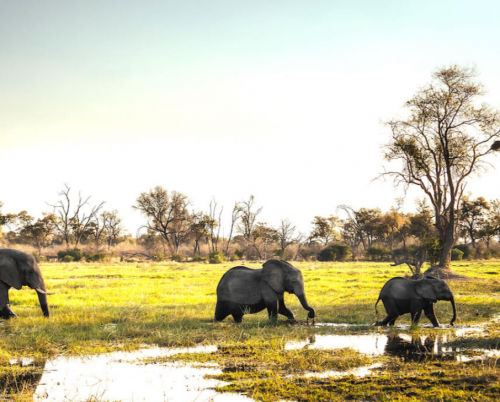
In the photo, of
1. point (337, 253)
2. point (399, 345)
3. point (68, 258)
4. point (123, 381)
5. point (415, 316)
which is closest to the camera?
point (123, 381)

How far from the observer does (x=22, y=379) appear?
605 cm

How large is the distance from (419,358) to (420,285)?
11.5 ft

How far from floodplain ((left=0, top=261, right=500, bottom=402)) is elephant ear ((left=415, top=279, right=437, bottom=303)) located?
661 millimetres

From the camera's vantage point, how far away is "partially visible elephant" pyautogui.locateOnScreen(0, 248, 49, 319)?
11.0 m

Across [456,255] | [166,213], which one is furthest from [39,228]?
[456,255]

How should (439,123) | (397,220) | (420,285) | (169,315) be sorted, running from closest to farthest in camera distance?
(420,285) → (169,315) → (439,123) → (397,220)

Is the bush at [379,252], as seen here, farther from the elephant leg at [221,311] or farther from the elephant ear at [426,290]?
the elephant leg at [221,311]

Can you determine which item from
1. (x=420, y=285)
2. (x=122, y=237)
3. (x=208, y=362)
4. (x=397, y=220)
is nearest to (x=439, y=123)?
(x=420, y=285)

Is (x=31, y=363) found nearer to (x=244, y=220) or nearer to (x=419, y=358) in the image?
(x=419, y=358)

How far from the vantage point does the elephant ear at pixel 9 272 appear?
11.0m

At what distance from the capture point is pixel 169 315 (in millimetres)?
11633

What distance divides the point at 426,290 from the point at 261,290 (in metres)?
3.54

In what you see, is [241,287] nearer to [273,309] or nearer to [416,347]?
[273,309]

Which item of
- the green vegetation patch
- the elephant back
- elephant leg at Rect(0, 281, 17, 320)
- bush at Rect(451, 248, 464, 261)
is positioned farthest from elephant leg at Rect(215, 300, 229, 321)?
bush at Rect(451, 248, 464, 261)
